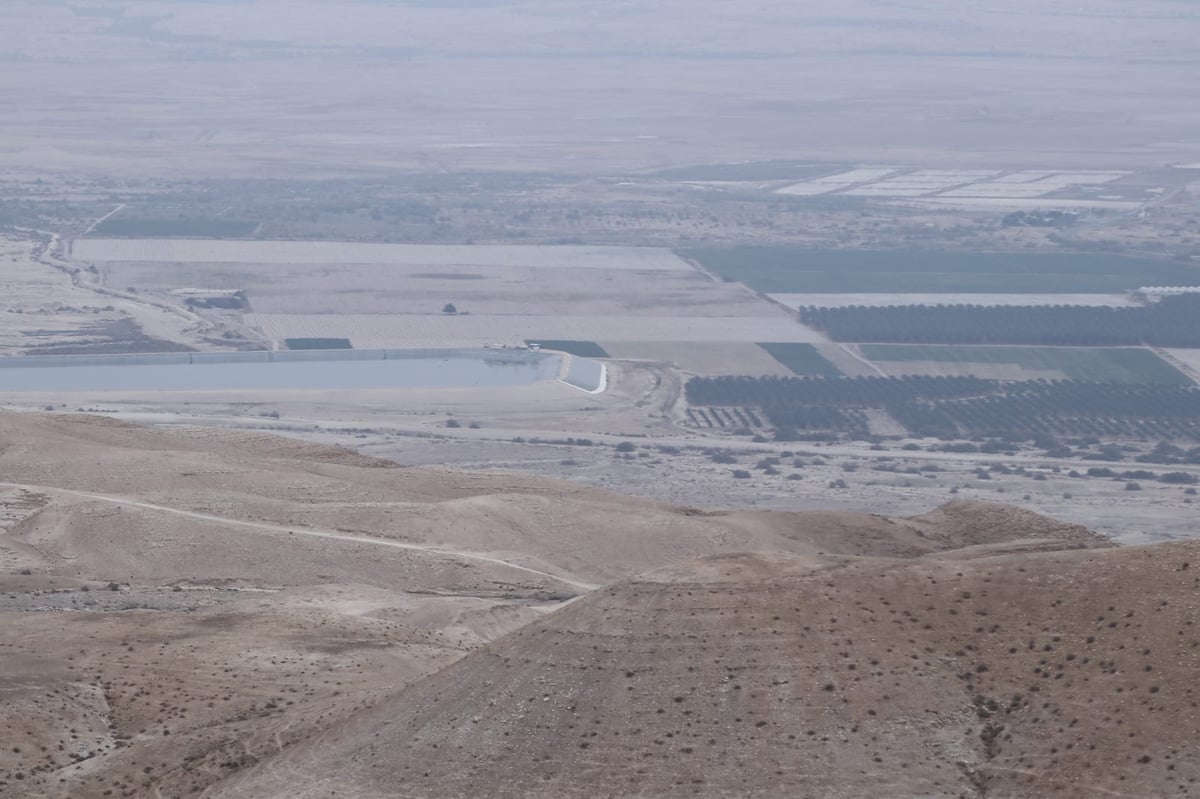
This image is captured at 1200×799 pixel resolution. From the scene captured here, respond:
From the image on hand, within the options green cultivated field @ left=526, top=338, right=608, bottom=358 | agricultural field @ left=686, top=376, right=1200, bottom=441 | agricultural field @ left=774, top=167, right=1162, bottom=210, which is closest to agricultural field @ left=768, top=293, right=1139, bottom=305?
green cultivated field @ left=526, top=338, right=608, bottom=358

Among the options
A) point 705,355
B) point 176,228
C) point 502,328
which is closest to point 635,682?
point 705,355

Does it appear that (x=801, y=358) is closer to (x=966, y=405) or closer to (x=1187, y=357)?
(x=966, y=405)

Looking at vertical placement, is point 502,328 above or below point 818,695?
below

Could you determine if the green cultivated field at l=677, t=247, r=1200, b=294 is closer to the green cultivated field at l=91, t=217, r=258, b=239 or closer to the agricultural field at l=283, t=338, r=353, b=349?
the agricultural field at l=283, t=338, r=353, b=349

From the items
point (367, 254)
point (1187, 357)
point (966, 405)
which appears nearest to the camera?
point (966, 405)

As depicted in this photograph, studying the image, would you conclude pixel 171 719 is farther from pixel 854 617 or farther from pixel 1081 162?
pixel 1081 162

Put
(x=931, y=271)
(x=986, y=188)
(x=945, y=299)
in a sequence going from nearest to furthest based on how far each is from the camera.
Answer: (x=945, y=299) → (x=931, y=271) → (x=986, y=188)

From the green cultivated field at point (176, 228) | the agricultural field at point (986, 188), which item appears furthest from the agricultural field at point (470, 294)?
the agricultural field at point (986, 188)
